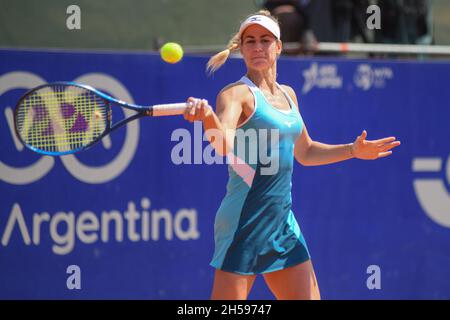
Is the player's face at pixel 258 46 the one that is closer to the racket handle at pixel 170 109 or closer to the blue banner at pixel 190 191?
the racket handle at pixel 170 109

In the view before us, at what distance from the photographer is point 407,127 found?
6.30 meters

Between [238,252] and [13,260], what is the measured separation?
1.93 m

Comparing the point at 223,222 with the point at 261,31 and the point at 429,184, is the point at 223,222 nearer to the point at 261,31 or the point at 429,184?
the point at 261,31

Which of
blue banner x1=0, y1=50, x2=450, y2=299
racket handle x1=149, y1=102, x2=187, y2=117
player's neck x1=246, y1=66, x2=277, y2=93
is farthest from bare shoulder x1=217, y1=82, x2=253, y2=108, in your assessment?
blue banner x1=0, y1=50, x2=450, y2=299

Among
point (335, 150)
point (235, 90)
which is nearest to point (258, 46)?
point (235, 90)

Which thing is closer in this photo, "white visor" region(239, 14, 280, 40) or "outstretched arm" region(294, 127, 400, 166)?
"white visor" region(239, 14, 280, 40)

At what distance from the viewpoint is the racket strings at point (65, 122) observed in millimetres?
4492

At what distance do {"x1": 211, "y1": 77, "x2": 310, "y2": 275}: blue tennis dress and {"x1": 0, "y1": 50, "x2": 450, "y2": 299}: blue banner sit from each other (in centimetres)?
151

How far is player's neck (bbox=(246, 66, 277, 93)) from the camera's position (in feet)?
13.9

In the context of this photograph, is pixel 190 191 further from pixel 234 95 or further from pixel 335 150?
pixel 234 95

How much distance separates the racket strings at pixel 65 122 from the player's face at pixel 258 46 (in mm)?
786

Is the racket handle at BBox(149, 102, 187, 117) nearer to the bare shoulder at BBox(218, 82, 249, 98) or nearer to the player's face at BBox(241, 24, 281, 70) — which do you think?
the bare shoulder at BBox(218, 82, 249, 98)

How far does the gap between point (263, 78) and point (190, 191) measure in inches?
68.1
